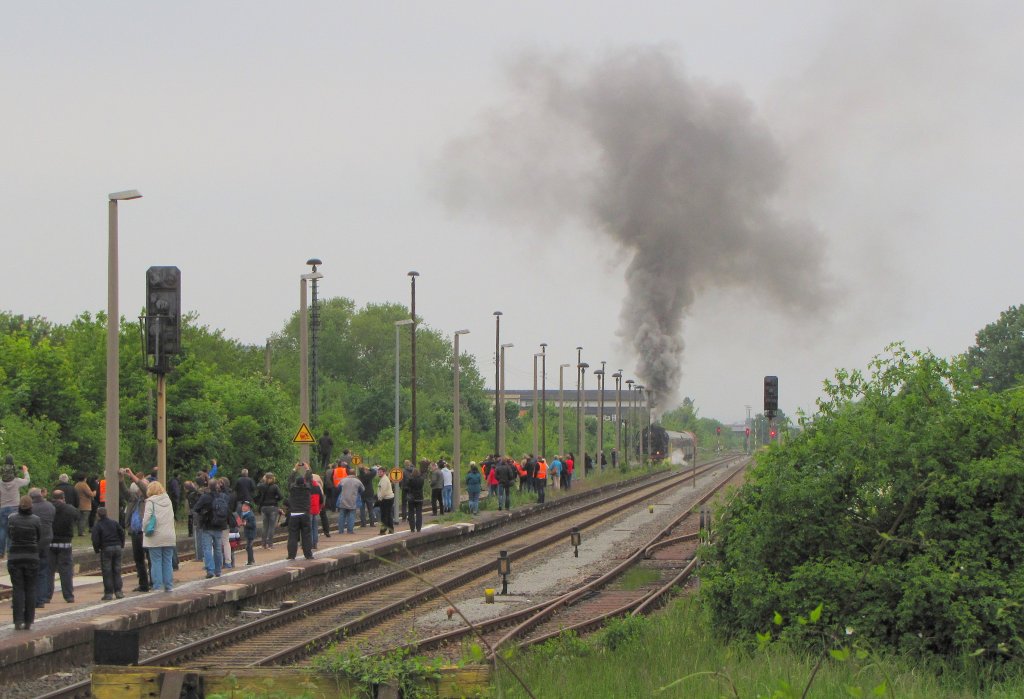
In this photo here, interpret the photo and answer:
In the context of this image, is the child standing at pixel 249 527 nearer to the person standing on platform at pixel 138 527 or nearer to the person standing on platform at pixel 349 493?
the person standing on platform at pixel 138 527

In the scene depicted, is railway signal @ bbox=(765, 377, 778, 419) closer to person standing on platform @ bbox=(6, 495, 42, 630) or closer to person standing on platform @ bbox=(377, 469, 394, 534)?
person standing on platform @ bbox=(377, 469, 394, 534)

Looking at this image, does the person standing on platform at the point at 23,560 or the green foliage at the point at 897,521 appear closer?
the green foliage at the point at 897,521

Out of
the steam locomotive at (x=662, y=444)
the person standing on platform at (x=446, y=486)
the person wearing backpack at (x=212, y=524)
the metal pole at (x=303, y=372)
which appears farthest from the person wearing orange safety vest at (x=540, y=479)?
the steam locomotive at (x=662, y=444)

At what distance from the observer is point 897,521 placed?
12.8m

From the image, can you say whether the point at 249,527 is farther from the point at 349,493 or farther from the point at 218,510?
the point at 349,493

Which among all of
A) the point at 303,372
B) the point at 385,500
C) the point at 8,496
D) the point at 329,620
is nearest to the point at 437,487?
the point at 385,500

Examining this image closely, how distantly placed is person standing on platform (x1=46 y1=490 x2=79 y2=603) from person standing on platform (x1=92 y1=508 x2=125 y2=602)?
13.5 inches

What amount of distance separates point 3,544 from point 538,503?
25158mm

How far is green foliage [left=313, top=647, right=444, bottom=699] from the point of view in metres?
8.03

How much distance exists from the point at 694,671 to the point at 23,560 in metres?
7.69

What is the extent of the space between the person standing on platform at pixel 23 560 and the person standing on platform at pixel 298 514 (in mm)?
8357

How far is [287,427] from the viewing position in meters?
46.4

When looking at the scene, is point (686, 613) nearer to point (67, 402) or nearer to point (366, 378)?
point (67, 402)

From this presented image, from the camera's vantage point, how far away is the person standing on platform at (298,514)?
23234mm
